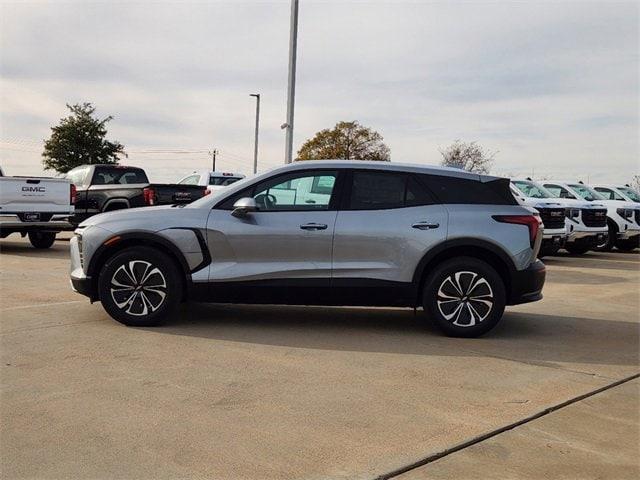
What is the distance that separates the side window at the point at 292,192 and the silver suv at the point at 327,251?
10 mm

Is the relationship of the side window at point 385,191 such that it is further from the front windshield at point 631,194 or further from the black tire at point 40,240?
the front windshield at point 631,194

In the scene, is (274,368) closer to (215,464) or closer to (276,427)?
(276,427)

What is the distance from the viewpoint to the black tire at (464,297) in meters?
6.41

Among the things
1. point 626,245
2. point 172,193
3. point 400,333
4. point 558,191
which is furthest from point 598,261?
point 400,333

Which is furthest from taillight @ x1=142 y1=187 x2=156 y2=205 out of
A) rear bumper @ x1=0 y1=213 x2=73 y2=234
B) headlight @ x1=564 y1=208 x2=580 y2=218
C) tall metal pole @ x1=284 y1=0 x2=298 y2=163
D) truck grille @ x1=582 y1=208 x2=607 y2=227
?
truck grille @ x1=582 y1=208 x2=607 y2=227

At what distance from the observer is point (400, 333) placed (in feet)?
21.9

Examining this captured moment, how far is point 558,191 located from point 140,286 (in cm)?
1499

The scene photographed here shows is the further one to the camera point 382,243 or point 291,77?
point 291,77

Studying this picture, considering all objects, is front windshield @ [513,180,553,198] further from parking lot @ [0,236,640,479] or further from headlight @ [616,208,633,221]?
parking lot @ [0,236,640,479]

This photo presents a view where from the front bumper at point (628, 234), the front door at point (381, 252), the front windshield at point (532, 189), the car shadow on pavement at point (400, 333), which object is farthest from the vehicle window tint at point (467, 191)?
the front bumper at point (628, 234)

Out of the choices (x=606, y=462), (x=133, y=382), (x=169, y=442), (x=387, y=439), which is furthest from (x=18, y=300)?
(x=606, y=462)

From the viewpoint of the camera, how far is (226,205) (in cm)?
659

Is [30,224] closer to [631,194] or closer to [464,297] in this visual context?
[464,297]

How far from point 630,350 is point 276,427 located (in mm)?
3979
